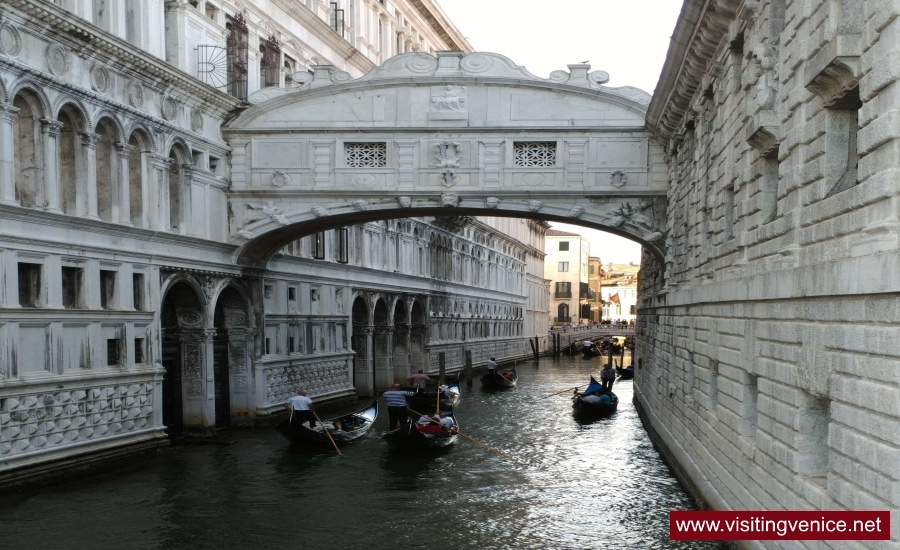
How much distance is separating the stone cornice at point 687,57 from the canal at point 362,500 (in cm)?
592

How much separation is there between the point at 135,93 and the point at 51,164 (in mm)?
2726

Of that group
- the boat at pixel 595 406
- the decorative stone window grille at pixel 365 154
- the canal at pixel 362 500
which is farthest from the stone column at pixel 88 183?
the boat at pixel 595 406

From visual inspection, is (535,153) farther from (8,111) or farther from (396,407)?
(8,111)

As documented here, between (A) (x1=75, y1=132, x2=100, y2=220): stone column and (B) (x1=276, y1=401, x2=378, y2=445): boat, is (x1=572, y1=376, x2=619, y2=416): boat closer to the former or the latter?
(B) (x1=276, y1=401, x2=378, y2=445): boat

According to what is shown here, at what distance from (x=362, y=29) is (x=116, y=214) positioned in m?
15.2

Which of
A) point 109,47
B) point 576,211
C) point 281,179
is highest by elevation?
point 109,47

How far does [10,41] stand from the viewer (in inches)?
509

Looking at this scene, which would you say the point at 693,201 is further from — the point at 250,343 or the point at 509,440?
the point at 250,343

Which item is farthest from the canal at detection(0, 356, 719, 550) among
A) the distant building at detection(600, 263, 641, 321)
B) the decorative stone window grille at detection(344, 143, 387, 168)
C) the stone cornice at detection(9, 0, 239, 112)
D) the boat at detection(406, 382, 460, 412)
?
the distant building at detection(600, 263, 641, 321)

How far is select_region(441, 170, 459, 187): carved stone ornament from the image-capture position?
18.8m

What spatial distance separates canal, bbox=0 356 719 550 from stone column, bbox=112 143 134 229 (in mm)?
4023

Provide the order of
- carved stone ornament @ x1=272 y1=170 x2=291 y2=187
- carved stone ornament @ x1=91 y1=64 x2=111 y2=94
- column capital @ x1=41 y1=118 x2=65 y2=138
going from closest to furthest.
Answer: column capital @ x1=41 y1=118 x2=65 y2=138 < carved stone ornament @ x1=91 y1=64 x2=111 y2=94 < carved stone ornament @ x1=272 y1=170 x2=291 y2=187

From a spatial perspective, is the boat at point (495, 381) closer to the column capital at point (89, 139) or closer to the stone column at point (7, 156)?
the column capital at point (89, 139)

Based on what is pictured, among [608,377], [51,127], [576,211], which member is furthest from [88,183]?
[608,377]
